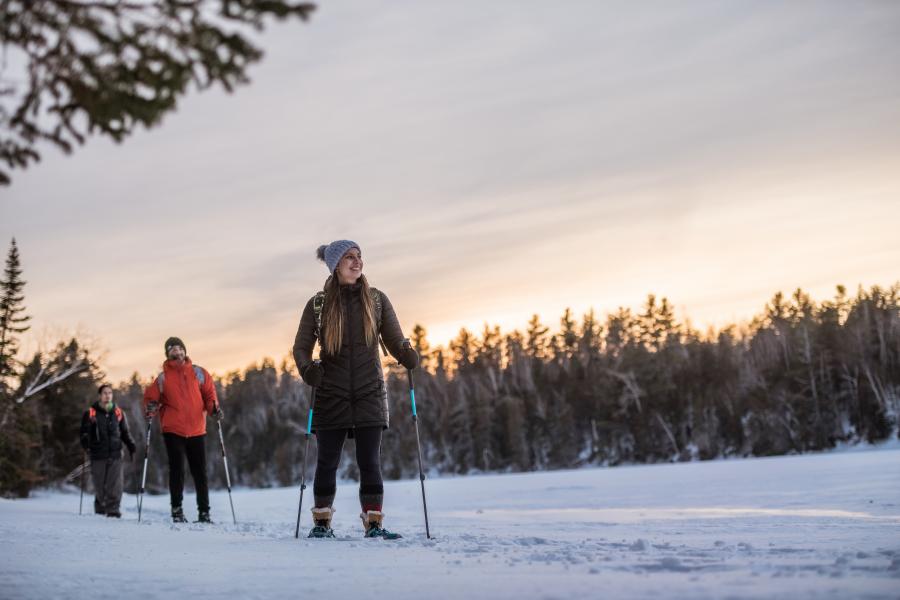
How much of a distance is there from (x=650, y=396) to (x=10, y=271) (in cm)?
4471

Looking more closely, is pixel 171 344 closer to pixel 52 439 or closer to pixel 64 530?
pixel 64 530

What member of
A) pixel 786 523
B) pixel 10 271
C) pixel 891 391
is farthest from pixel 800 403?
pixel 786 523

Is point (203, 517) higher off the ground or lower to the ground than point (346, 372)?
lower

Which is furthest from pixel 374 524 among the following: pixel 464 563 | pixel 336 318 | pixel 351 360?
pixel 464 563

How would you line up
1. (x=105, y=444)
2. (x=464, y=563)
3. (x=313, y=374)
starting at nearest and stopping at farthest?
(x=464, y=563)
(x=313, y=374)
(x=105, y=444)

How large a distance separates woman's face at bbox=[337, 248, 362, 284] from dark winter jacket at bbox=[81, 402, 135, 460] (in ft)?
26.6

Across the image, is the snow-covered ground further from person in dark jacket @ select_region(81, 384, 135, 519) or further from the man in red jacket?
person in dark jacket @ select_region(81, 384, 135, 519)

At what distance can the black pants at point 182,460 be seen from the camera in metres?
9.19

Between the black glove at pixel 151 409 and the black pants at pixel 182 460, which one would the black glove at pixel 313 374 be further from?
the black glove at pixel 151 409

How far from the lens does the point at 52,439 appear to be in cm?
4081

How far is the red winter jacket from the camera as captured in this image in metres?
9.23

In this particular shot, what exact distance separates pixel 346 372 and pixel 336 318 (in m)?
0.43

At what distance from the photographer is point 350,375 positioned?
6.18m

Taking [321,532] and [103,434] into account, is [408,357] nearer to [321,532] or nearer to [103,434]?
[321,532]
